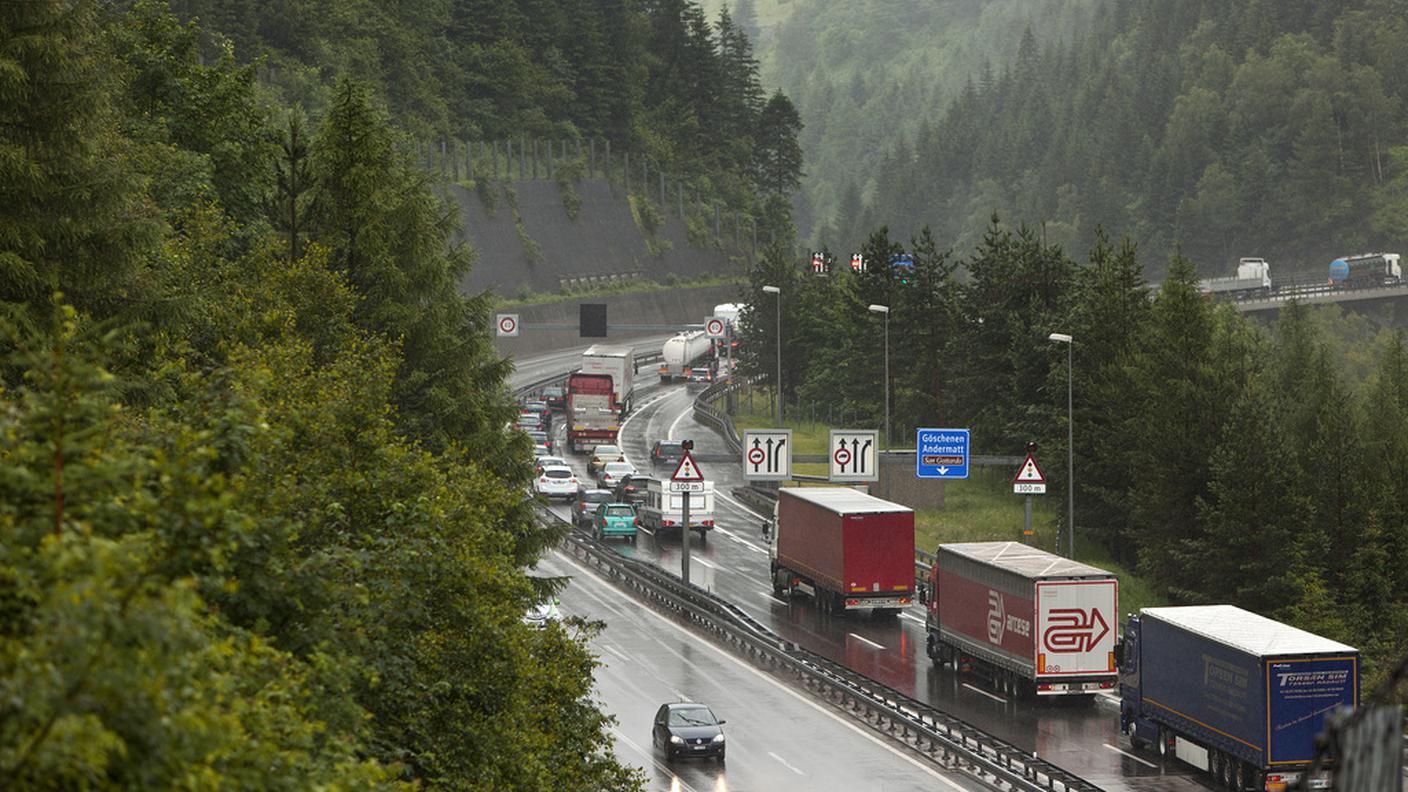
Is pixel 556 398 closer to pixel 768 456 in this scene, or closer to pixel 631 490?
pixel 631 490

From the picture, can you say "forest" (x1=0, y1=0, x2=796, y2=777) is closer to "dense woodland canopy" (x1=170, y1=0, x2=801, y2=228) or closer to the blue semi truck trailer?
A: the blue semi truck trailer

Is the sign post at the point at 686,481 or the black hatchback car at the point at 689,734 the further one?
the sign post at the point at 686,481

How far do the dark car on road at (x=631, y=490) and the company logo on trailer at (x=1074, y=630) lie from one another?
35459mm

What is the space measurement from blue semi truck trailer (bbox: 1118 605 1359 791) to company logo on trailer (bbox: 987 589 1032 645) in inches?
171

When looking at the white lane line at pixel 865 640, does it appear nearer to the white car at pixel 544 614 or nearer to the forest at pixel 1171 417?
the white car at pixel 544 614

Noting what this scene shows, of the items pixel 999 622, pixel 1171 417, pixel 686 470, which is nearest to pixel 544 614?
pixel 686 470

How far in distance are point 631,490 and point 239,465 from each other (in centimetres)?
6421

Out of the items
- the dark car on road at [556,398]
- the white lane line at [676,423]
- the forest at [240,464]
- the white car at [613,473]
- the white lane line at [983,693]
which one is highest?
the forest at [240,464]

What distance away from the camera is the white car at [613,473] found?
84812 millimetres

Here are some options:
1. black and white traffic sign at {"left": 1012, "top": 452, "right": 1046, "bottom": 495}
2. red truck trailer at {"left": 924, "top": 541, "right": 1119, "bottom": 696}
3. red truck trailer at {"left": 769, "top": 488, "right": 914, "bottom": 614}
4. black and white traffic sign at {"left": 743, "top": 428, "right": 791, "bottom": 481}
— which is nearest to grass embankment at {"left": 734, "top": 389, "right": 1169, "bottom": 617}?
black and white traffic sign at {"left": 743, "top": 428, "right": 791, "bottom": 481}

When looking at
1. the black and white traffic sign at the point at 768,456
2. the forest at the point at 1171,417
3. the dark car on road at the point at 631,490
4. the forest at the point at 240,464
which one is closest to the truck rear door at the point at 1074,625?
the forest at the point at 240,464

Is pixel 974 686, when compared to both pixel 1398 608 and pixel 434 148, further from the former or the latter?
pixel 434 148

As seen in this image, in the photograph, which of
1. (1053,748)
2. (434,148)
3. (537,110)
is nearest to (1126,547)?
(1053,748)

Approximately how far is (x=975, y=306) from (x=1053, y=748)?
52.1 meters
